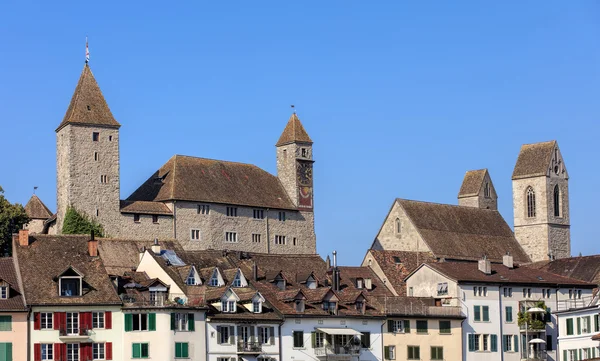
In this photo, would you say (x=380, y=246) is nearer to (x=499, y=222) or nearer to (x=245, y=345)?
(x=499, y=222)

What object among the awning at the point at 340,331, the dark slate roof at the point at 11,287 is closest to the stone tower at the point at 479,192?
the awning at the point at 340,331

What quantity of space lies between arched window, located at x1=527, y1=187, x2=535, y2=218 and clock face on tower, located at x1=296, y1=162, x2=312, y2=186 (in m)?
27.2

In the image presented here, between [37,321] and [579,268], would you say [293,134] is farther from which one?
[37,321]

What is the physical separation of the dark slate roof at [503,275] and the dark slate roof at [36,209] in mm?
42113

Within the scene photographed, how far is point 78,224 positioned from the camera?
124875 mm

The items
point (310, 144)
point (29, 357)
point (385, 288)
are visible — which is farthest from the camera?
point (310, 144)

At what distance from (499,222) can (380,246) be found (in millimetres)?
17145

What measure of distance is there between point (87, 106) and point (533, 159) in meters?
54.3

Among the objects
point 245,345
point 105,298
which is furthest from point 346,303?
point 105,298

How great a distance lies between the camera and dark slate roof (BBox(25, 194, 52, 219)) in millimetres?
137250

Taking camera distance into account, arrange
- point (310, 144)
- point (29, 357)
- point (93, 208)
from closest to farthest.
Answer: point (29, 357) → point (93, 208) → point (310, 144)

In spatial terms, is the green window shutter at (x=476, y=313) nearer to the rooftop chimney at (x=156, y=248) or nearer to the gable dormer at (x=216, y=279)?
the gable dormer at (x=216, y=279)

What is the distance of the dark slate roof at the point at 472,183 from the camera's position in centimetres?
15738

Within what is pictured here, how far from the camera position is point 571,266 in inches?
4998
